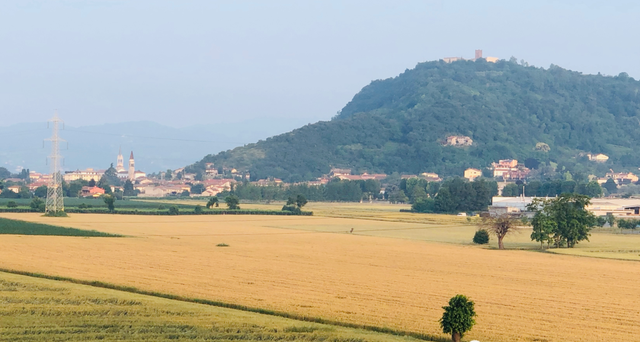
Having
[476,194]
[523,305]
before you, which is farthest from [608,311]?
[476,194]

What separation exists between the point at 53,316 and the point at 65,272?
11433 millimetres

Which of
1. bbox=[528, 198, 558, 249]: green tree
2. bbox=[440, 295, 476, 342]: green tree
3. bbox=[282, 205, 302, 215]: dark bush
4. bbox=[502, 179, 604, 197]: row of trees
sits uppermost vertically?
bbox=[502, 179, 604, 197]: row of trees

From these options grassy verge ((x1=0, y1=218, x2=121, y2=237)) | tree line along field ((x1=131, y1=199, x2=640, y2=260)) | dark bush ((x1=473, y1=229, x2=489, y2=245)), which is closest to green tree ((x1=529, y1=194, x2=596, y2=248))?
tree line along field ((x1=131, y1=199, x2=640, y2=260))

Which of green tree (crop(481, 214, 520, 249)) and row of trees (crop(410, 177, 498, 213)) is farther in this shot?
row of trees (crop(410, 177, 498, 213))

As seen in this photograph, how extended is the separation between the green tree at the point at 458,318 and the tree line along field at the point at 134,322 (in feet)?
4.25

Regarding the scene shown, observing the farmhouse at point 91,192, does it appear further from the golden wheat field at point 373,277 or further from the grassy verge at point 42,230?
the golden wheat field at point 373,277

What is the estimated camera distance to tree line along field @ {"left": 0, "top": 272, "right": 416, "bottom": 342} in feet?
78.0

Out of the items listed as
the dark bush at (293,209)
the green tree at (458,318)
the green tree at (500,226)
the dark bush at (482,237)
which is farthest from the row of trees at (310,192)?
the green tree at (458,318)

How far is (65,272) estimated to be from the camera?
37.2 m

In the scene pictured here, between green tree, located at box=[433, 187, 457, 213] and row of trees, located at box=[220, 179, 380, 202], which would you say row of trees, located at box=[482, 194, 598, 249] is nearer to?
green tree, located at box=[433, 187, 457, 213]

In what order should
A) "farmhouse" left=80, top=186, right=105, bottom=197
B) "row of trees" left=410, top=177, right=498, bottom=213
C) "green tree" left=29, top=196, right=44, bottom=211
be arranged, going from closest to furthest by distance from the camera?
"green tree" left=29, top=196, right=44, bottom=211
"row of trees" left=410, top=177, right=498, bottom=213
"farmhouse" left=80, top=186, right=105, bottom=197

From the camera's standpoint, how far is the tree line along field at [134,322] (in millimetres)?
23766

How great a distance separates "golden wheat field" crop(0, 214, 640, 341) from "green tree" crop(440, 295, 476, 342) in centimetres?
83

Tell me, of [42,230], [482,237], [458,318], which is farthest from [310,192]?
[458,318]
